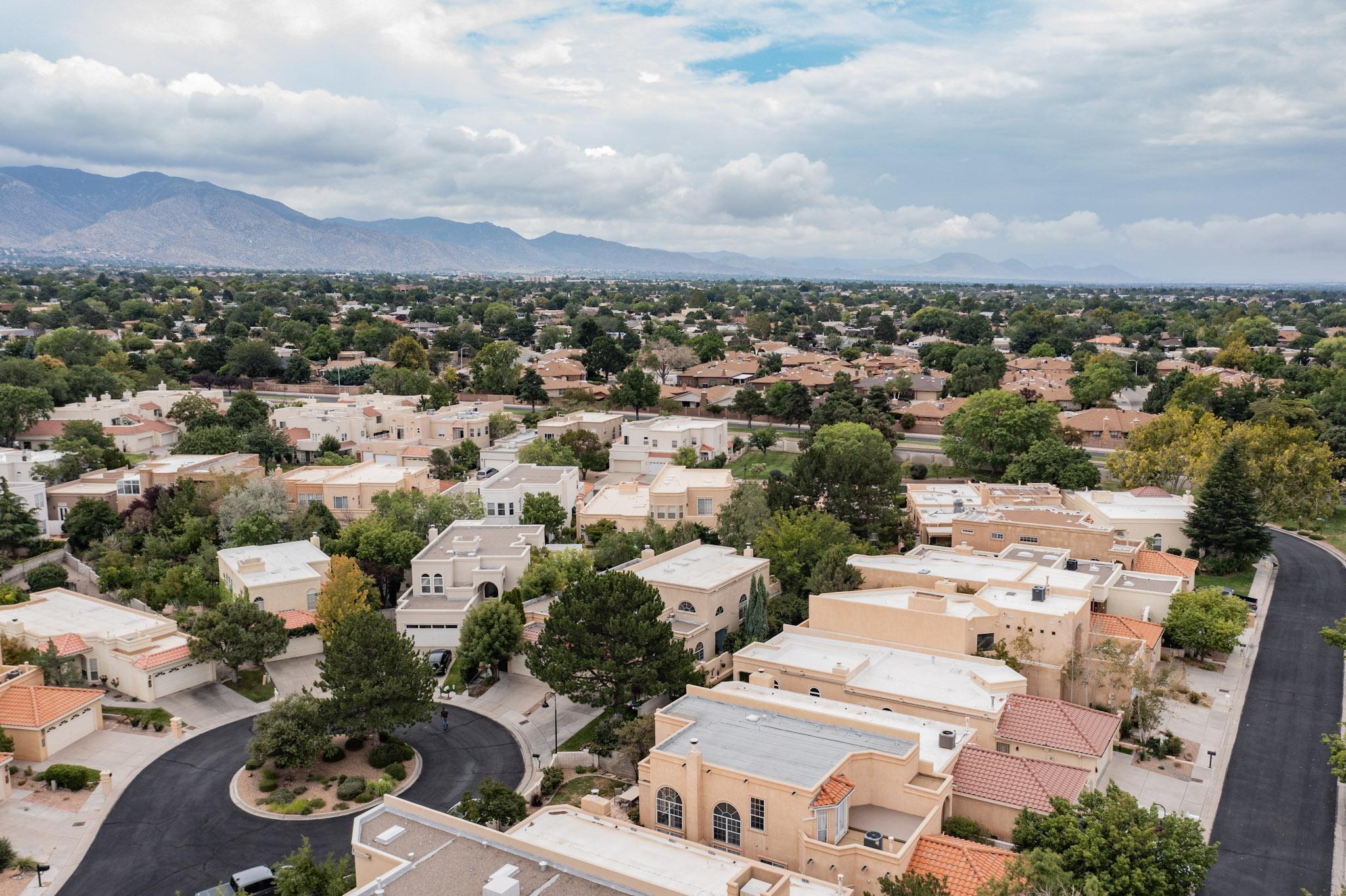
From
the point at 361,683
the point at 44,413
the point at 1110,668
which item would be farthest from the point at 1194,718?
the point at 44,413

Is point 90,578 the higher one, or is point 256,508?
point 256,508

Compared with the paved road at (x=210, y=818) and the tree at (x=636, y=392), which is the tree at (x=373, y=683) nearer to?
the paved road at (x=210, y=818)

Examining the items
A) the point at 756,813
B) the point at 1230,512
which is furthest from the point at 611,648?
the point at 1230,512

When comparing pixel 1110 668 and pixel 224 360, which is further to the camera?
pixel 224 360

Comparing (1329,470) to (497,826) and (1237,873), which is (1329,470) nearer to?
(1237,873)

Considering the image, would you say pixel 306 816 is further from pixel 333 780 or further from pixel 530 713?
pixel 530 713

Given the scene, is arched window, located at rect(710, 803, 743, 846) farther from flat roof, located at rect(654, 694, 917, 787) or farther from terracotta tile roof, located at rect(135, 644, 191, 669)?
terracotta tile roof, located at rect(135, 644, 191, 669)
